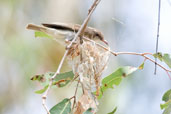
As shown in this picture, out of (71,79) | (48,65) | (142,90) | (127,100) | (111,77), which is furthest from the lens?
(142,90)

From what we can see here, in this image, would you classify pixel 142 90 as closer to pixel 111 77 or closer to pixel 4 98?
pixel 4 98

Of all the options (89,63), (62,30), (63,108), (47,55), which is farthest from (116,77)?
(47,55)

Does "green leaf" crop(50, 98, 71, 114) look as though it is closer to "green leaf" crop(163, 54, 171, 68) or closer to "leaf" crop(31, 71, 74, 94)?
"leaf" crop(31, 71, 74, 94)

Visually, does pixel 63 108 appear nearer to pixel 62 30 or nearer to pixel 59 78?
pixel 59 78

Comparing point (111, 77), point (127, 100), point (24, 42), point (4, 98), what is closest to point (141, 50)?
point (127, 100)

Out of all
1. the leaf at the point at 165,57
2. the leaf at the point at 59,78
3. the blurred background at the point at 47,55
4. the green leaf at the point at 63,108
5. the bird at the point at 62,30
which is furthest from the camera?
the blurred background at the point at 47,55

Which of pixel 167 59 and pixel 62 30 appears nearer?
pixel 167 59

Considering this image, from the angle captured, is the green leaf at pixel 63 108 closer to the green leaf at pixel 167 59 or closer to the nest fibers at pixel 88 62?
the nest fibers at pixel 88 62

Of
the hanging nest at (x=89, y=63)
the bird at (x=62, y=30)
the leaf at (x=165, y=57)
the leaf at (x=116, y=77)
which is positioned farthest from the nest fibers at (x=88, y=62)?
the bird at (x=62, y=30)
